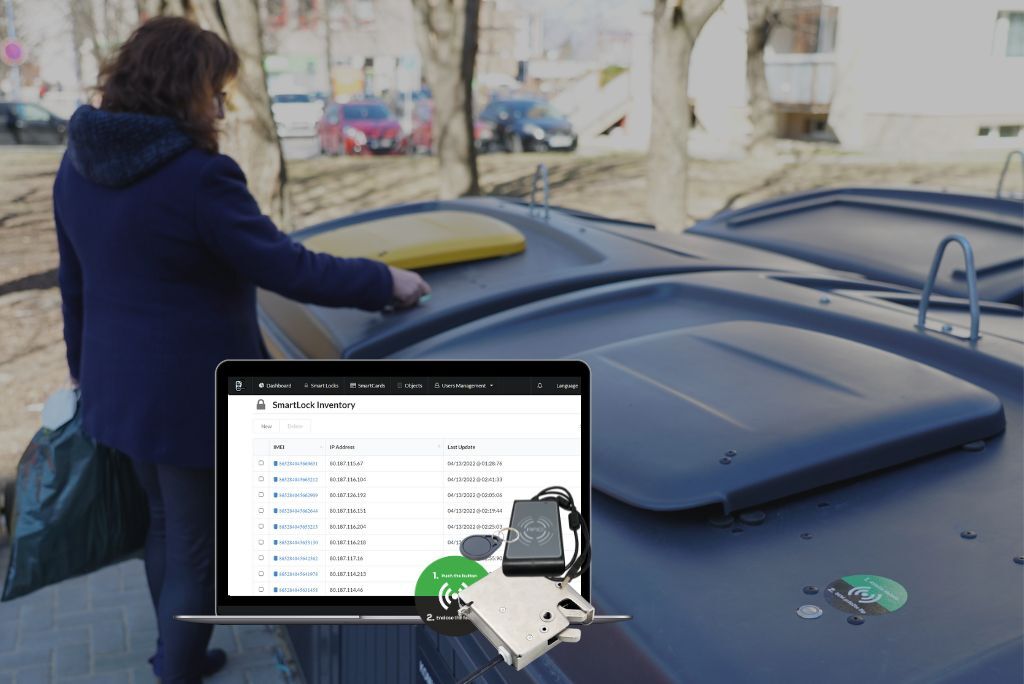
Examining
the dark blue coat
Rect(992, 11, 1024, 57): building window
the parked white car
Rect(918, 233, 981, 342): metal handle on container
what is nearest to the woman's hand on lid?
the dark blue coat

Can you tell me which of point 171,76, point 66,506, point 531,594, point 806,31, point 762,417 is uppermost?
point 806,31

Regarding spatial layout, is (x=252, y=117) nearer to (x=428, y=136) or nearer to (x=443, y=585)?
(x=443, y=585)

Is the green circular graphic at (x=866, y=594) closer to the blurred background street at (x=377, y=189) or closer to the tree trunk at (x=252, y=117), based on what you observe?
the blurred background street at (x=377, y=189)

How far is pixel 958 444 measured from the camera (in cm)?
189

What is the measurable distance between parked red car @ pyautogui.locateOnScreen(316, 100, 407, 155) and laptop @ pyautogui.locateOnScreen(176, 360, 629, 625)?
20.9 m

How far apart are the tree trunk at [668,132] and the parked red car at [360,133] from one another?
13000mm

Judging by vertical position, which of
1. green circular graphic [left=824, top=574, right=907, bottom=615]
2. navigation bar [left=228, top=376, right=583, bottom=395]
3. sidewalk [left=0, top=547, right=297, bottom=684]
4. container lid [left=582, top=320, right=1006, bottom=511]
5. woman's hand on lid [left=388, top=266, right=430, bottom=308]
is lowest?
sidewalk [left=0, top=547, right=297, bottom=684]

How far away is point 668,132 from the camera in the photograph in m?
9.20

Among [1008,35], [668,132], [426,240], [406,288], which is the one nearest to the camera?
[406,288]

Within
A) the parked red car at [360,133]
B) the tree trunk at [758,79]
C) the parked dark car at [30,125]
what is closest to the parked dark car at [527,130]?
the parked red car at [360,133]

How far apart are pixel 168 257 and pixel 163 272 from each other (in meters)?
0.04

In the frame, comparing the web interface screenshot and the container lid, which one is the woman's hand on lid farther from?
the web interface screenshot

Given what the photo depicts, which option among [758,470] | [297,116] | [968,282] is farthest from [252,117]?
[297,116]

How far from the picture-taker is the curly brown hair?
238 cm
